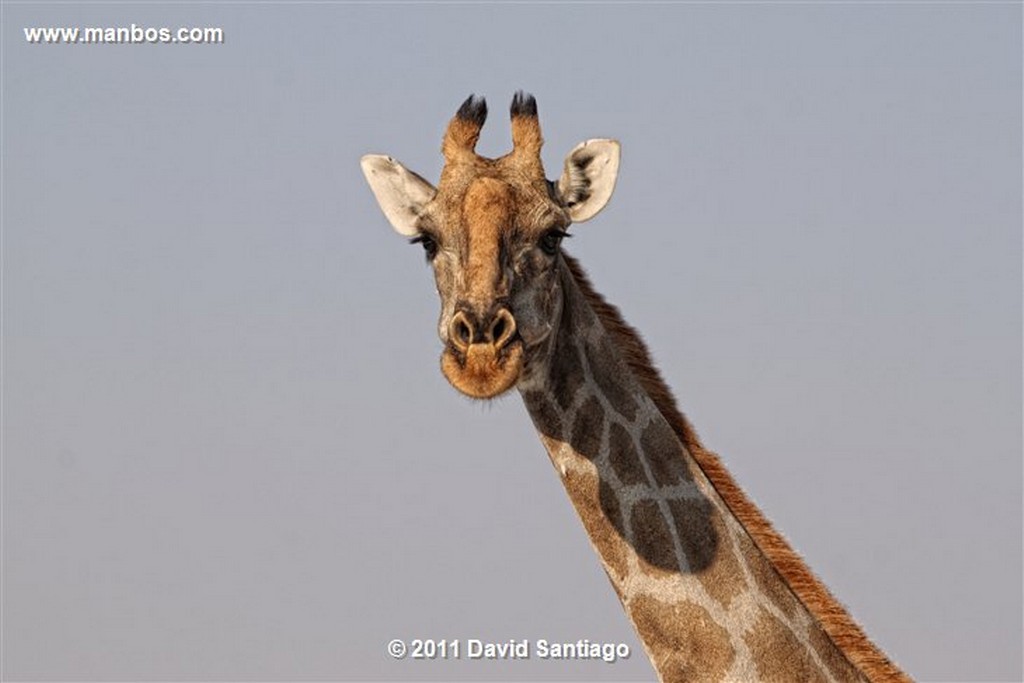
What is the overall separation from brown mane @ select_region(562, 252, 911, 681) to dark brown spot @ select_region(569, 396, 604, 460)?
1.89 ft

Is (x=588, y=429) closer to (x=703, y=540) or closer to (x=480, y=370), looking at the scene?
(x=703, y=540)

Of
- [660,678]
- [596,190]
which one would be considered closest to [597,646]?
[660,678]

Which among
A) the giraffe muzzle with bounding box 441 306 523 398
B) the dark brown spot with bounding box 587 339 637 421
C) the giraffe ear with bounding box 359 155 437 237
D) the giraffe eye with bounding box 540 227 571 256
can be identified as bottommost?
the dark brown spot with bounding box 587 339 637 421

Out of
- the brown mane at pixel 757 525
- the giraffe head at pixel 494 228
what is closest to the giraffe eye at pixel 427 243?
the giraffe head at pixel 494 228

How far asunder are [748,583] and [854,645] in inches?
39.5

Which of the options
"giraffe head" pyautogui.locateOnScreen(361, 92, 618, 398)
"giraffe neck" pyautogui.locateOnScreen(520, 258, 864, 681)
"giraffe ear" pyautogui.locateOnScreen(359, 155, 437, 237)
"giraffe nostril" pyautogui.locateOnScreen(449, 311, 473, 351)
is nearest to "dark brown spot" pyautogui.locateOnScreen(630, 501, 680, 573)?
"giraffe neck" pyautogui.locateOnScreen(520, 258, 864, 681)

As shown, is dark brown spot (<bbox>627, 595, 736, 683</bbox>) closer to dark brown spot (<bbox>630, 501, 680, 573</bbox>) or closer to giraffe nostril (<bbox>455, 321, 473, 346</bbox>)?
dark brown spot (<bbox>630, 501, 680, 573</bbox>)

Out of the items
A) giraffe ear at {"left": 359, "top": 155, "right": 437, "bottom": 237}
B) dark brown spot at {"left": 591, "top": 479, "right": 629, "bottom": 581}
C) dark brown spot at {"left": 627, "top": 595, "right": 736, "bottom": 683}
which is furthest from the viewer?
giraffe ear at {"left": 359, "top": 155, "right": 437, "bottom": 237}

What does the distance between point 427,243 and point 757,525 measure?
3.70m

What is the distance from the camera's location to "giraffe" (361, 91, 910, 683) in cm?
1306

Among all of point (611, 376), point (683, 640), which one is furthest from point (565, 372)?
point (683, 640)

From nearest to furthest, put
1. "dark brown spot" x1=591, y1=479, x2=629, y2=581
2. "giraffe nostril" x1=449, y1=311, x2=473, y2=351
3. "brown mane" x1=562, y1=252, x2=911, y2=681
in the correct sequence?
"giraffe nostril" x1=449, y1=311, x2=473, y2=351, "brown mane" x1=562, y1=252, x2=911, y2=681, "dark brown spot" x1=591, y1=479, x2=629, y2=581

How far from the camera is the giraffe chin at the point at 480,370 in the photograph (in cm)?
1259

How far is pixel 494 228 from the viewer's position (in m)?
13.3
